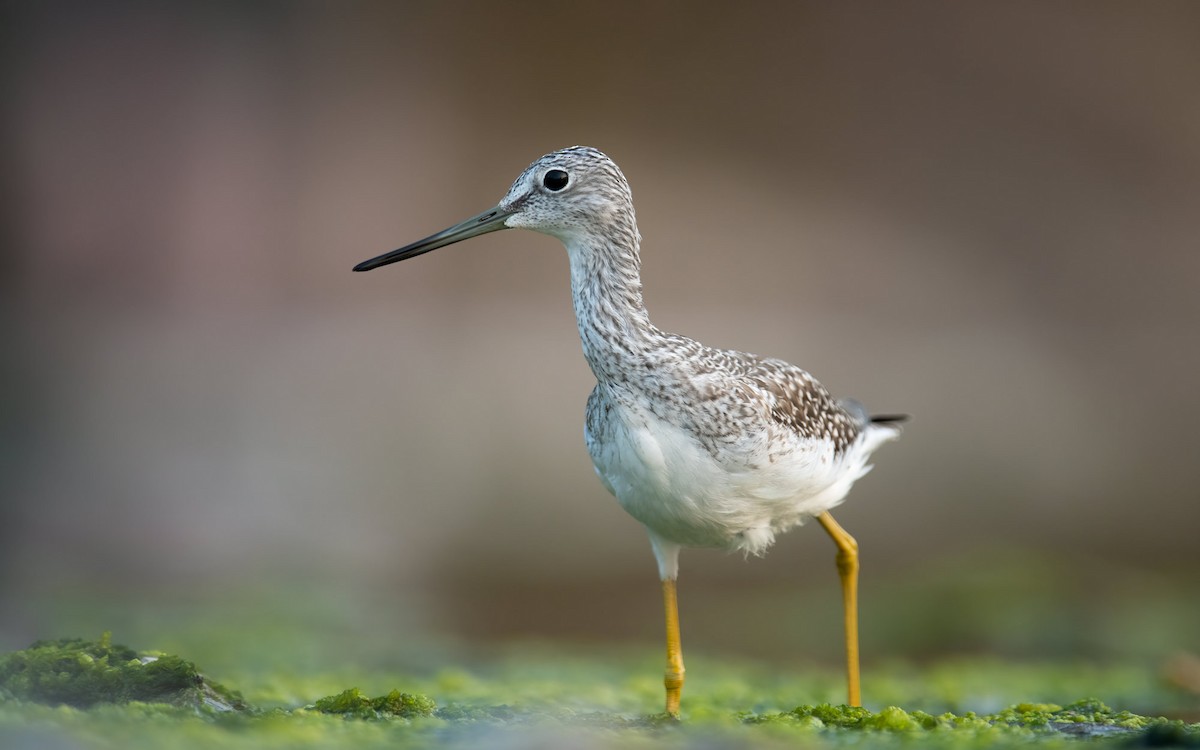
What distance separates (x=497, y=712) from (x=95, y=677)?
5.31 ft

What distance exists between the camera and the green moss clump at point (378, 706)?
16.1 feet

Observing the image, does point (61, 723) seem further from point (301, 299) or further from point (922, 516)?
point (301, 299)

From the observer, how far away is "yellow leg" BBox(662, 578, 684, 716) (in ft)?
18.9

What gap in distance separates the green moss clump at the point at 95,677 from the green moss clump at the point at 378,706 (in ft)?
1.49

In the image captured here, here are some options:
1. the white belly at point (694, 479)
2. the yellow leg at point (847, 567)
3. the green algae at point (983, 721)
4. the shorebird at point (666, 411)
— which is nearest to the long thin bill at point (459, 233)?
the shorebird at point (666, 411)

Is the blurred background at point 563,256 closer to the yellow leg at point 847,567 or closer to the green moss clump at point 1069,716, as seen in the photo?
the yellow leg at point 847,567

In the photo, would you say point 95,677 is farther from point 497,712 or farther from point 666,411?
point 666,411

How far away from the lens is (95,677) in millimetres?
4586

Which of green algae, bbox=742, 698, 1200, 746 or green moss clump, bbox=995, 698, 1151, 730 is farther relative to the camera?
green moss clump, bbox=995, 698, 1151, 730

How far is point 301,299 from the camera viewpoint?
1809 centimetres

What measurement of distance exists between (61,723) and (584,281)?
293cm

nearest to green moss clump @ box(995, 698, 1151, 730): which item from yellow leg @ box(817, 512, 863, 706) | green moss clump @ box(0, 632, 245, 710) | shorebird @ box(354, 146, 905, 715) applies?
shorebird @ box(354, 146, 905, 715)

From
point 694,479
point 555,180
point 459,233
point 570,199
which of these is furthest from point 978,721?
point 459,233

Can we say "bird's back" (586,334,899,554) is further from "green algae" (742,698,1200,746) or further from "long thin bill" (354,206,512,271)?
"long thin bill" (354,206,512,271)
